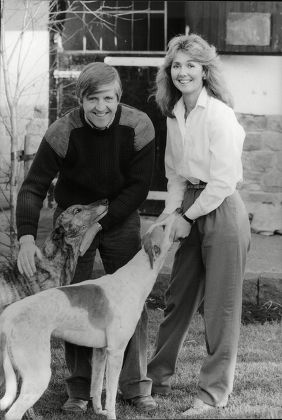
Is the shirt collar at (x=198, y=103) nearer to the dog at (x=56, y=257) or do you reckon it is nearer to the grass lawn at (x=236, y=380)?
the dog at (x=56, y=257)

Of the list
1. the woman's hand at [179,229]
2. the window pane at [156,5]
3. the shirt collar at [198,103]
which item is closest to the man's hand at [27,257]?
the woman's hand at [179,229]

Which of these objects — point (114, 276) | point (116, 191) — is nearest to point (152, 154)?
point (116, 191)

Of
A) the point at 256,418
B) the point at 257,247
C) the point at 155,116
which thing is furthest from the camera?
the point at 155,116

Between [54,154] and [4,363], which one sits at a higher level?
[54,154]

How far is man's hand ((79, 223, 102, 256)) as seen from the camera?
4.99 metres

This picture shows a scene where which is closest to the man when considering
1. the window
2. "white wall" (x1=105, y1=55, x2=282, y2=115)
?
"white wall" (x1=105, y1=55, x2=282, y2=115)

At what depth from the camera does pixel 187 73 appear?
4973 millimetres

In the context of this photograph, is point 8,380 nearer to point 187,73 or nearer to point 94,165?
point 94,165

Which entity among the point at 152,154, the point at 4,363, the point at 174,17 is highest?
the point at 174,17

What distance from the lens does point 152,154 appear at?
5.21 m

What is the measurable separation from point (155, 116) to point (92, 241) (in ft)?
14.9

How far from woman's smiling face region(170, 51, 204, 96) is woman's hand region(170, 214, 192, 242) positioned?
2.29ft

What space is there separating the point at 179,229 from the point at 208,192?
0.83 ft

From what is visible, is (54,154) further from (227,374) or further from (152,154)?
(227,374)
